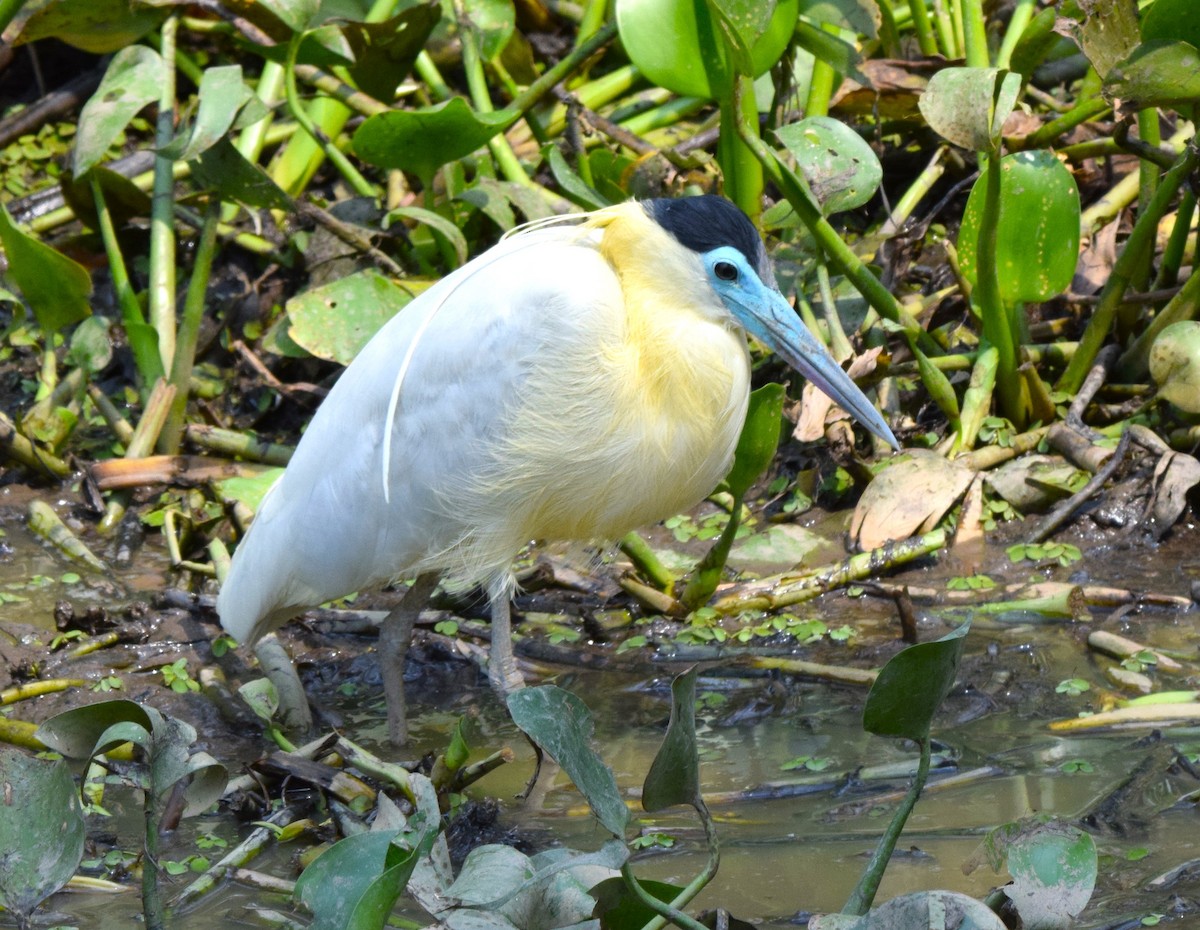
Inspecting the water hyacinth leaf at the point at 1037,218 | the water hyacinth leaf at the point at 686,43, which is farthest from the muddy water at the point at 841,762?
the water hyacinth leaf at the point at 686,43

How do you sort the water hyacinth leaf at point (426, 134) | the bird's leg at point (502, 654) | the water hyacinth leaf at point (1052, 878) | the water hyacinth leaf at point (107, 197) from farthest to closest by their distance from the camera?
the water hyacinth leaf at point (107, 197)
the water hyacinth leaf at point (426, 134)
the bird's leg at point (502, 654)
the water hyacinth leaf at point (1052, 878)

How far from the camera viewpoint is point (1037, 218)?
447cm

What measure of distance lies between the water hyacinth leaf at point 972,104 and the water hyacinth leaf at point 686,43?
0.70 metres

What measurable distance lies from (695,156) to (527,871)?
11.2ft

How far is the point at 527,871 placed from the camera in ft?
7.63

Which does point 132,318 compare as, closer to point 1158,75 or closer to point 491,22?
point 491,22

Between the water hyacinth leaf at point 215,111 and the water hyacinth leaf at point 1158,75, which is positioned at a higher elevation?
the water hyacinth leaf at point 1158,75

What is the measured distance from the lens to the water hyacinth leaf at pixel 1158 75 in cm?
358

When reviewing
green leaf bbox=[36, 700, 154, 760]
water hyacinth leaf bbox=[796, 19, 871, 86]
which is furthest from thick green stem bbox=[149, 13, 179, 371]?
green leaf bbox=[36, 700, 154, 760]

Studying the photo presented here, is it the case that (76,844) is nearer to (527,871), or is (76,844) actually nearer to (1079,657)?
(527,871)

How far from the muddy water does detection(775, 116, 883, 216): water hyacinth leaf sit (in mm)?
1209

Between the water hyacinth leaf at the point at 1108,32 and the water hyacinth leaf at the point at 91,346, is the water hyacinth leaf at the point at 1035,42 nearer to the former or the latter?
the water hyacinth leaf at the point at 1108,32

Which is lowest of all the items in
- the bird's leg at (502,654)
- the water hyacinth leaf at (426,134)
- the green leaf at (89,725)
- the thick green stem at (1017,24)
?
the bird's leg at (502,654)

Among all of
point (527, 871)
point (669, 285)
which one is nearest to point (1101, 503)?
point (669, 285)
